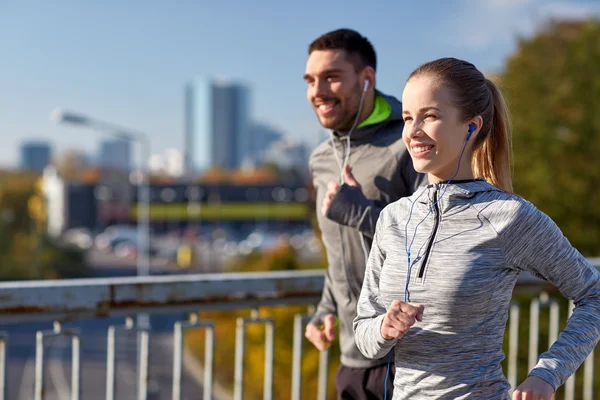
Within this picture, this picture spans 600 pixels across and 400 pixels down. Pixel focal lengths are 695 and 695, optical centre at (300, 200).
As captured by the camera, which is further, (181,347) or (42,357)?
(181,347)

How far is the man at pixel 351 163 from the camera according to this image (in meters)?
2.28

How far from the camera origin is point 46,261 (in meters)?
35.4

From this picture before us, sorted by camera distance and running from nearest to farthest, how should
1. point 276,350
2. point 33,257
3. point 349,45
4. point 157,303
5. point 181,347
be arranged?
point 349,45 → point 157,303 → point 181,347 → point 276,350 → point 33,257

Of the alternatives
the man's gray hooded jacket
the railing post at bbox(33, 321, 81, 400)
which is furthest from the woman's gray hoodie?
Answer: the railing post at bbox(33, 321, 81, 400)

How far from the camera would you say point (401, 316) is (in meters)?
1.48

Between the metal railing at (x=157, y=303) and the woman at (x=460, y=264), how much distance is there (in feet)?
4.07

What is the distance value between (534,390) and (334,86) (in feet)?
Answer: 4.12

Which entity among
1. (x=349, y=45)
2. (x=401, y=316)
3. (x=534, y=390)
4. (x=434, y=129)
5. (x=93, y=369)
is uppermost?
→ (x=349, y=45)

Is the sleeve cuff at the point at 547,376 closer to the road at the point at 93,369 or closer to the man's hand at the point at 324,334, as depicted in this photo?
the man's hand at the point at 324,334

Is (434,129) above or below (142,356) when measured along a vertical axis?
above

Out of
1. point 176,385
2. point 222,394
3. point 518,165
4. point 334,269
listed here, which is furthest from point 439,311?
point 222,394

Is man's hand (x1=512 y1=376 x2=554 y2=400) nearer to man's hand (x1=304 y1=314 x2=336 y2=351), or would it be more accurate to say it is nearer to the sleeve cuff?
the sleeve cuff

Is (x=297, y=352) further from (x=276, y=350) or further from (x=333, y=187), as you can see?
(x=276, y=350)

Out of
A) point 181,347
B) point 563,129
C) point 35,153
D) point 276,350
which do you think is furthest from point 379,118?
point 35,153
